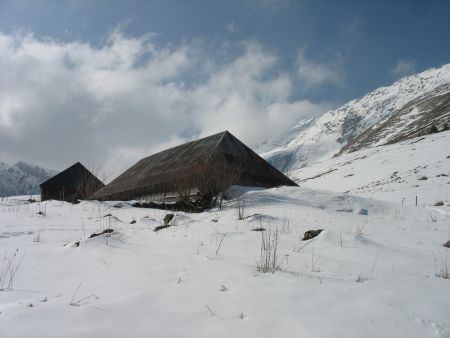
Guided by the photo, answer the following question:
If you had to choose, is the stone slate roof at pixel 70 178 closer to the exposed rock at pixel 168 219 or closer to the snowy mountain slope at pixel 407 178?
the snowy mountain slope at pixel 407 178

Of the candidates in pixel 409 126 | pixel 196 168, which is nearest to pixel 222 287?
pixel 196 168

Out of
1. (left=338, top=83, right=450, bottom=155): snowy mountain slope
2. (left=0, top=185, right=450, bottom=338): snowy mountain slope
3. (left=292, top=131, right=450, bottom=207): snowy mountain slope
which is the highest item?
(left=338, top=83, right=450, bottom=155): snowy mountain slope

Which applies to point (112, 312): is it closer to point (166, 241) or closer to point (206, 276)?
point (206, 276)

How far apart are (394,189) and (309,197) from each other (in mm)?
8046

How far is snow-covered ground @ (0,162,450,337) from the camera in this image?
217 centimetres

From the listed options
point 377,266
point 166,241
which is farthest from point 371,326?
point 166,241

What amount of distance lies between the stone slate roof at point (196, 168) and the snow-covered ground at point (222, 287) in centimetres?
808

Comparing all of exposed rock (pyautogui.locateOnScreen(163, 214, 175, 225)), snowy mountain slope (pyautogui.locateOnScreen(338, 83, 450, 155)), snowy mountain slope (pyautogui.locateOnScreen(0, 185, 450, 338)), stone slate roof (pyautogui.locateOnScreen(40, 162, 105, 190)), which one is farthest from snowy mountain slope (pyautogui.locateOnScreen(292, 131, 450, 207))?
snowy mountain slope (pyautogui.locateOnScreen(338, 83, 450, 155))

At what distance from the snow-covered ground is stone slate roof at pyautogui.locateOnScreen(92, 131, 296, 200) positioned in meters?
8.08

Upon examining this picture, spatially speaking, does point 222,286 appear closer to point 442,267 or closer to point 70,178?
point 442,267

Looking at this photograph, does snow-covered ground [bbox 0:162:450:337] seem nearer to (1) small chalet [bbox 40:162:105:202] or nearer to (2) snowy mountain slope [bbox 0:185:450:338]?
(2) snowy mountain slope [bbox 0:185:450:338]

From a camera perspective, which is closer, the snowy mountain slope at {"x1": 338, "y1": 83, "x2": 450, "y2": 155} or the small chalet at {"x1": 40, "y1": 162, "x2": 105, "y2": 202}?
the small chalet at {"x1": 40, "y1": 162, "x2": 105, "y2": 202}

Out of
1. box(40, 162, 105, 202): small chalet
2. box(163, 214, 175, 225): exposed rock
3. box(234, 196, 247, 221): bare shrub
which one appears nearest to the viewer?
box(163, 214, 175, 225): exposed rock

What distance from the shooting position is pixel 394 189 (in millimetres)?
17578
